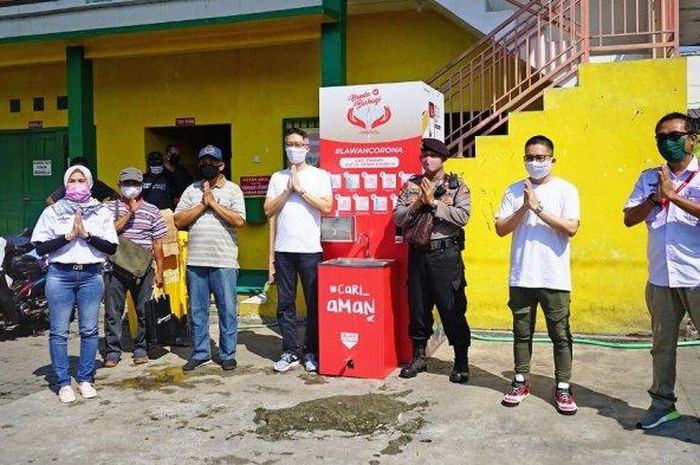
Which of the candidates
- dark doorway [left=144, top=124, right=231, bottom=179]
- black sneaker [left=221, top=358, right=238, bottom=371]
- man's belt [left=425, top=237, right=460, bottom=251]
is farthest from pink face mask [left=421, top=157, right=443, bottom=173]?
dark doorway [left=144, top=124, right=231, bottom=179]

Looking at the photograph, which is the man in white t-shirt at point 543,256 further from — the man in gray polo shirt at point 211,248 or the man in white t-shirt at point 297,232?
the man in gray polo shirt at point 211,248

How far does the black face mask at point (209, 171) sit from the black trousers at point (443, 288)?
71.6 inches

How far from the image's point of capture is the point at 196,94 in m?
10.4

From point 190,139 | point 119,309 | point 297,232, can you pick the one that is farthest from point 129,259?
point 190,139

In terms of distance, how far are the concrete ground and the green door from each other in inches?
214

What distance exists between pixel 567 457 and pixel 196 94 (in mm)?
7978

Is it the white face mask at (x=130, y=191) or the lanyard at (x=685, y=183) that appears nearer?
the lanyard at (x=685, y=183)

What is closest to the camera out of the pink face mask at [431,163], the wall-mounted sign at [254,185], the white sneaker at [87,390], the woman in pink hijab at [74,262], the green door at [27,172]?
the woman in pink hijab at [74,262]

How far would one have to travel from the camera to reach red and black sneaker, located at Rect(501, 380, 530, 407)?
5.03 m

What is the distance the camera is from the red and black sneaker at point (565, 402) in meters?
4.83

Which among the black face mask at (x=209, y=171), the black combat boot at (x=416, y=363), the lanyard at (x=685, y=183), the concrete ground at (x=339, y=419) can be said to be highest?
the black face mask at (x=209, y=171)

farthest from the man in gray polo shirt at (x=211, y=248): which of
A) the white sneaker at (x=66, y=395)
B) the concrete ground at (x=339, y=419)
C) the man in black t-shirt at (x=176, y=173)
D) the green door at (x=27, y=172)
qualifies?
the green door at (x=27, y=172)

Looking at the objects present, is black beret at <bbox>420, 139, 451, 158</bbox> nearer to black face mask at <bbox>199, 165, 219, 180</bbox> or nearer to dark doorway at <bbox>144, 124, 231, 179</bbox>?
black face mask at <bbox>199, 165, 219, 180</bbox>

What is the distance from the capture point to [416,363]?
5883 mm
